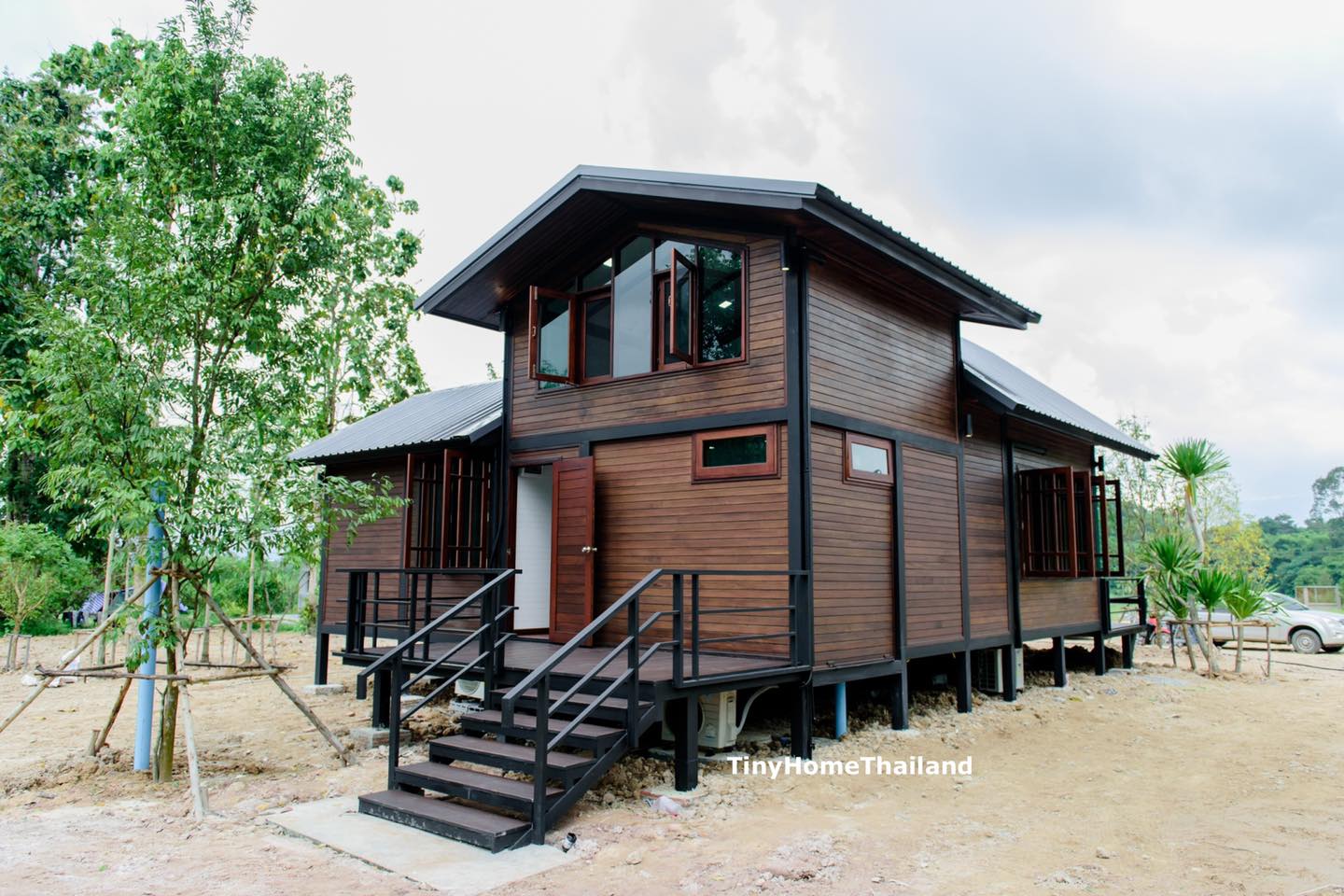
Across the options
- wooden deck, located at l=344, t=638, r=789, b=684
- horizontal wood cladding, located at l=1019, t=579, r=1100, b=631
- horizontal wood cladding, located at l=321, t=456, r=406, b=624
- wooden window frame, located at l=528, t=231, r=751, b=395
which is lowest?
wooden deck, located at l=344, t=638, r=789, b=684

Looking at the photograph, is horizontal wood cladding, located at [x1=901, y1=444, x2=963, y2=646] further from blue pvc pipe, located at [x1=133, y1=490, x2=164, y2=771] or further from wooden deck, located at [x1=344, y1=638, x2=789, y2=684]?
blue pvc pipe, located at [x1=133, y1=490, x2=164, y2=771]

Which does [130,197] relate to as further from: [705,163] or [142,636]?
[705,163]

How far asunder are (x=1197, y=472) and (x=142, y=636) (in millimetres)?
15380

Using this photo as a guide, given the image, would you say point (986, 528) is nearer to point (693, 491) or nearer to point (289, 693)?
point (693, 491)

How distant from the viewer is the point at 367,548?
1206 centimetres

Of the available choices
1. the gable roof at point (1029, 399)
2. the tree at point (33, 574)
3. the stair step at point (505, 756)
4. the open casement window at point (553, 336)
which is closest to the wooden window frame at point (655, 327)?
the open casement window at point (553, 336)

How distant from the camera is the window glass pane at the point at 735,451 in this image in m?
7.72

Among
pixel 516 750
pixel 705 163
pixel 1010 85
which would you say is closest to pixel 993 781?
pixel 516 750

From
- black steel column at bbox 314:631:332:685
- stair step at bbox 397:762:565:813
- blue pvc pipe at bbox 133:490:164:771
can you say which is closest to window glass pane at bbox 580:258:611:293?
blue pvc pipe at bbox 133:490:164:771

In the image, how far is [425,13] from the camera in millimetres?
15320

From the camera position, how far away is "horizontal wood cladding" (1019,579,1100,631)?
11148mm

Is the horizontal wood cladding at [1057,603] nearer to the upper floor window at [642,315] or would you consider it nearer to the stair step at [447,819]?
the upper floor window at [642,315]

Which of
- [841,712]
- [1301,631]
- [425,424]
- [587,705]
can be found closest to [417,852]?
[587,705]

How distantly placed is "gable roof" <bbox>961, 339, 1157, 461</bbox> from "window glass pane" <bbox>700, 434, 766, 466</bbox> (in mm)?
3372
